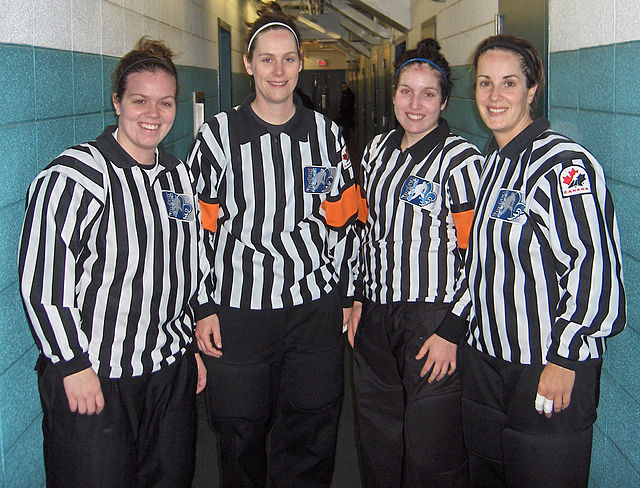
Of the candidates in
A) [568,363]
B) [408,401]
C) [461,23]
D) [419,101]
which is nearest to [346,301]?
[408,401]

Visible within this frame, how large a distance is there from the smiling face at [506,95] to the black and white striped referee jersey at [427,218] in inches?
10.4

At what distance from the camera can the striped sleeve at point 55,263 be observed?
62.9 inches

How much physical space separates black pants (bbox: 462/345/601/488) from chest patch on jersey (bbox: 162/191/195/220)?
902 millimetres

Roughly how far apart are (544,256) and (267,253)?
2.95ft

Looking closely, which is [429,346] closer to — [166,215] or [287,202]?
[287,202]

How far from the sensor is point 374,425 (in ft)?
7.59

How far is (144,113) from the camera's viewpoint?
1854mm

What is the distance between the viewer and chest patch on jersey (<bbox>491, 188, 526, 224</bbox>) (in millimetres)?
1702

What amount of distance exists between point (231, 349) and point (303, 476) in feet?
1.85

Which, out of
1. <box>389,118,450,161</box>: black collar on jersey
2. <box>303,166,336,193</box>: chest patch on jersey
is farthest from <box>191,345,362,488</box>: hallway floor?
<box>389,118,450,161</box>: black collar on jersey

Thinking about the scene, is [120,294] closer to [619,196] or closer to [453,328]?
[453,328]

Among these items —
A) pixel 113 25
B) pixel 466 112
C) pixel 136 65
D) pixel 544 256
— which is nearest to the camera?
pixel 544 256

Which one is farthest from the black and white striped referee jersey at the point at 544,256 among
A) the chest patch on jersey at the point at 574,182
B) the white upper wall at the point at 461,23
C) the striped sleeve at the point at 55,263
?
the white upper wall at the point at 461,23

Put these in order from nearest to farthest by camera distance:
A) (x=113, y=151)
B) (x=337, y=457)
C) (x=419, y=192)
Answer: (x=113, y=151) → (x=419, y=192) → (x=337, y=457)
